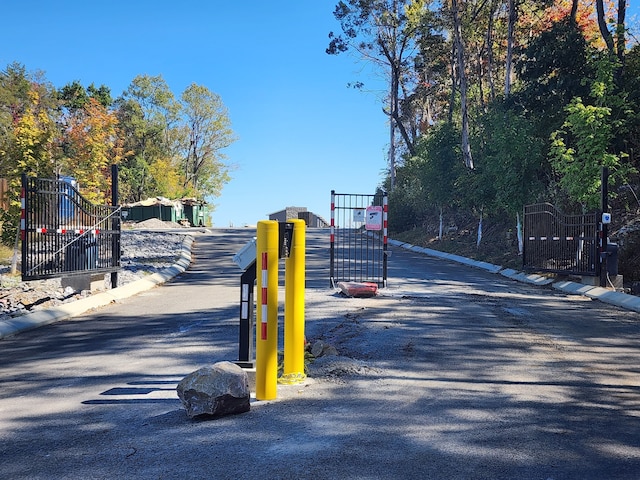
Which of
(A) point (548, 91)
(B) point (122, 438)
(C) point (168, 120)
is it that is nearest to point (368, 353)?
(B) point (122, 438)

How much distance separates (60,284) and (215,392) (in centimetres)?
1143

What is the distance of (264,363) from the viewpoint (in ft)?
17.9

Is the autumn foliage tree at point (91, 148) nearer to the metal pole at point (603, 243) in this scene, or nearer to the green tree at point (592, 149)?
the green tree at point (592, 149)

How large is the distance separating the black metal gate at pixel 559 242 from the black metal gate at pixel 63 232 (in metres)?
11.5

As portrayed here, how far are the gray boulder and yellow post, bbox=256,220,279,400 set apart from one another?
16.4 inches

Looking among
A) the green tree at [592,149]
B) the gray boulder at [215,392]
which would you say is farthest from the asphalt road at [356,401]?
the green tree at [592,149]

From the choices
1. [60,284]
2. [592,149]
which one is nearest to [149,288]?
[60,284]

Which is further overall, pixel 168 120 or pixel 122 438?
pixel 168 120

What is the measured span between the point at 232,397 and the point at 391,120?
4218cm

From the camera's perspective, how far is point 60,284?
14836mm

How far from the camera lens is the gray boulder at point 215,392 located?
4.86m

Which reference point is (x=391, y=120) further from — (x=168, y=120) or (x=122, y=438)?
(x=122, y=438)

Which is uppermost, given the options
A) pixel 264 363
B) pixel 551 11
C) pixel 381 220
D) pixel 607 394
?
pixel 551 11

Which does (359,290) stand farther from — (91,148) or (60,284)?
(91,148)
